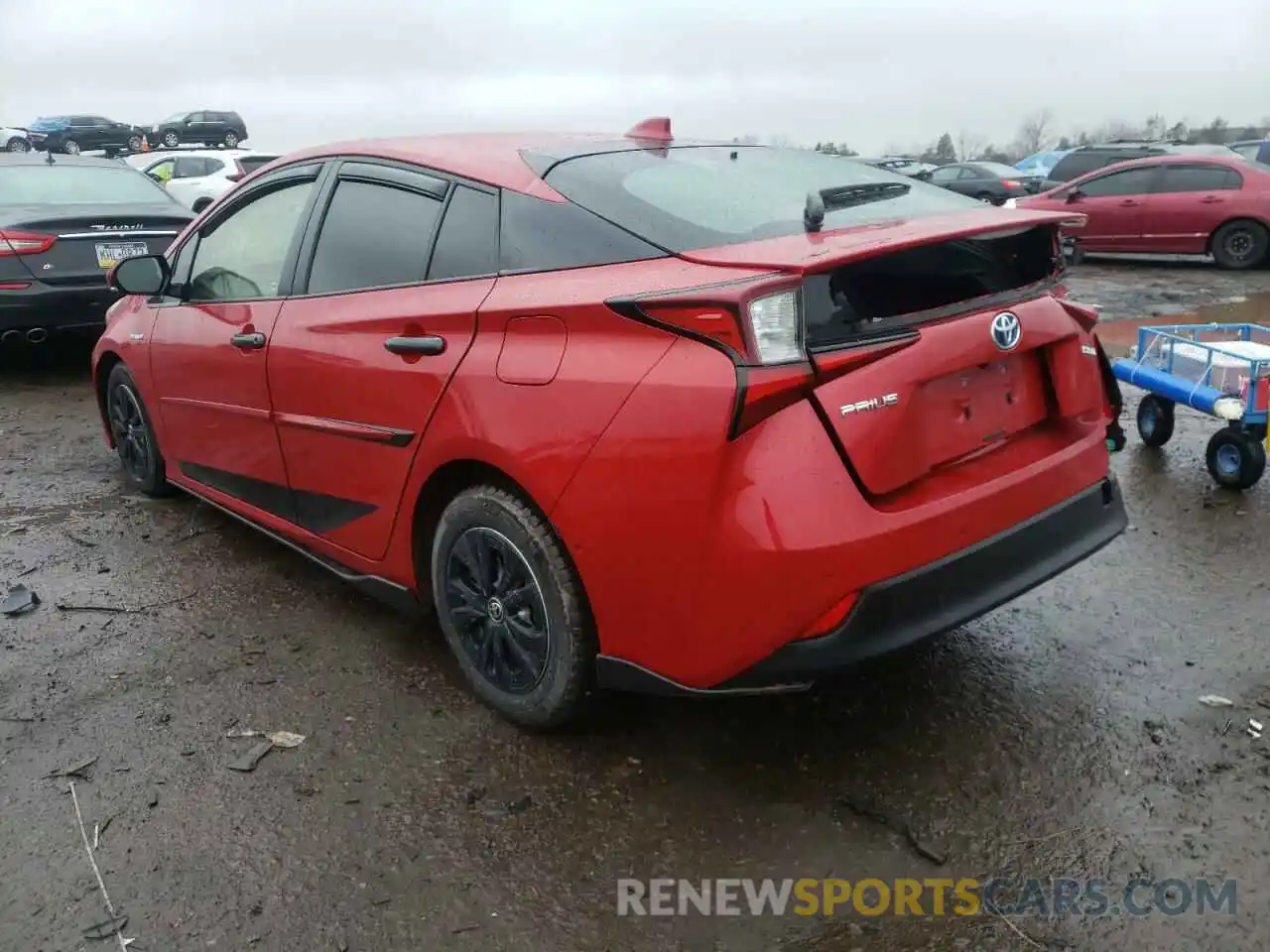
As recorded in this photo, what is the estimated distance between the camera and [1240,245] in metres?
12.5

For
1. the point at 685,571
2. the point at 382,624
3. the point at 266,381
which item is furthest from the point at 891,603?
the point at 266,381

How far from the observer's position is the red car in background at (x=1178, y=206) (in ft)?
40.7

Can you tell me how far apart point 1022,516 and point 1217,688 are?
1.01 m

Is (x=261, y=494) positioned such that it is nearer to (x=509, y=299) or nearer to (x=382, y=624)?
(x=382, y=624)

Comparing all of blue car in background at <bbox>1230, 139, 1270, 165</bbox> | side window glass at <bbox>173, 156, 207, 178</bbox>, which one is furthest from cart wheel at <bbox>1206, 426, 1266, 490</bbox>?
blue car in background at <bbox>1230, 139, 1270, 165</bbox>

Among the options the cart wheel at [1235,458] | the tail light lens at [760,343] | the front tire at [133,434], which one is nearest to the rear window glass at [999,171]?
the cart wheel at [1235,458]

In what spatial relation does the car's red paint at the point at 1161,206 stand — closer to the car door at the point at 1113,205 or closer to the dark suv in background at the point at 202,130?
the car door at the point at 1113,205

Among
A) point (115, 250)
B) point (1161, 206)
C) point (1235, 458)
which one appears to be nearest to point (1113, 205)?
point (1161, 206)

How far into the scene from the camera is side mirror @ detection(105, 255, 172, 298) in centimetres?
409

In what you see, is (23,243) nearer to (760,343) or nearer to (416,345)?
(416,345)

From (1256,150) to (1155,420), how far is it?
2225 cm

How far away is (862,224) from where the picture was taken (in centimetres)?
252

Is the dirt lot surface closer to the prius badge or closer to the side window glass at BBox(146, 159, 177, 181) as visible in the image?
the prius badge

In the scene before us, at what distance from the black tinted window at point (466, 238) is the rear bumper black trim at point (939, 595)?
4.29 feet
